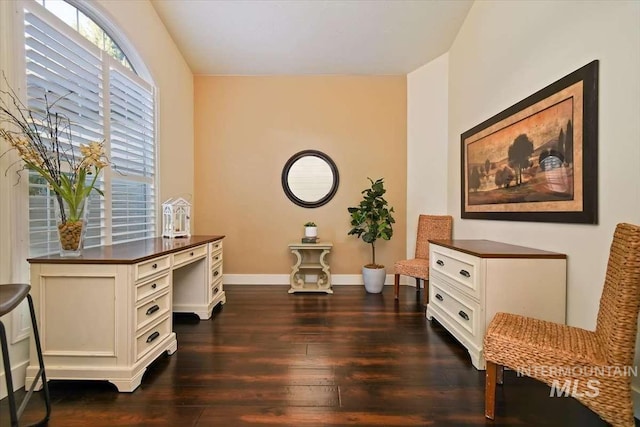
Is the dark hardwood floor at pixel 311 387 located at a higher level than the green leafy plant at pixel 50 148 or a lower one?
lower

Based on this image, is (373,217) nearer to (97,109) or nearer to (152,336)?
(152,336)

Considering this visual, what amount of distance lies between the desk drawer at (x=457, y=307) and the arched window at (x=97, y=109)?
9.33 feet

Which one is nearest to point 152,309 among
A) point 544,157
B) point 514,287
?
point 514,287

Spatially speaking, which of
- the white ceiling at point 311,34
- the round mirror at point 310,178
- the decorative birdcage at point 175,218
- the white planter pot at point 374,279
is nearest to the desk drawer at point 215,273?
the decorative birdcage at point 175,218

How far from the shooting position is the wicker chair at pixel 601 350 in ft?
3.90

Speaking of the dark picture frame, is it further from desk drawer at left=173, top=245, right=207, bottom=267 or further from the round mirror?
desk drawer at left=173, top=245, right=207, bottom=267

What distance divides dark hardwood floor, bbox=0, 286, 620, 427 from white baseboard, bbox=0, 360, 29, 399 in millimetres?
141

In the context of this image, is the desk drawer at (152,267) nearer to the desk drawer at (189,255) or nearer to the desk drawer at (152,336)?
the desk drawer at (189,255)

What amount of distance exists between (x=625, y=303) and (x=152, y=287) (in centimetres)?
247

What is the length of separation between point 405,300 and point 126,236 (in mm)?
2956

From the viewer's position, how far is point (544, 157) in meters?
2.08

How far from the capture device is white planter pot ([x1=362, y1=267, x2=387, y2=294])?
369 centimetres

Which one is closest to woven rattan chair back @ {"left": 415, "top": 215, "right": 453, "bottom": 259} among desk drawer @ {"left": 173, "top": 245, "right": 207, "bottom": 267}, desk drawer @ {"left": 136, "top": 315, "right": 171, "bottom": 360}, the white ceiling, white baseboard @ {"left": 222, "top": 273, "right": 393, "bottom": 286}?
white baseboard @ {"left": 222, "top": 273, "right": 393, "bottom": 286}

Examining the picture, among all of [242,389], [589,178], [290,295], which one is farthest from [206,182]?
[589,178]
